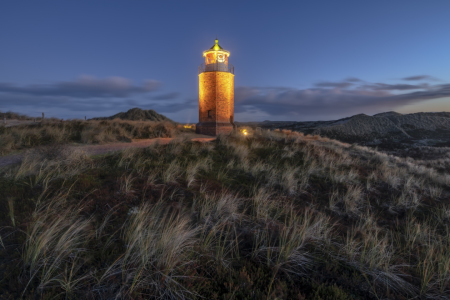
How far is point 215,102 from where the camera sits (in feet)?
65.5

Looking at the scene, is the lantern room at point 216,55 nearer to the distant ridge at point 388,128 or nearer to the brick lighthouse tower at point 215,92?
the brick lighthouse tower at point 215,92

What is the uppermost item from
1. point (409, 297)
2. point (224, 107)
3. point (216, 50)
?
point (216, 50)

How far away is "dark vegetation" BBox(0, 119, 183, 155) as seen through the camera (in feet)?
31.6

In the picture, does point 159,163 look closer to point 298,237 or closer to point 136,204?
point 136,204

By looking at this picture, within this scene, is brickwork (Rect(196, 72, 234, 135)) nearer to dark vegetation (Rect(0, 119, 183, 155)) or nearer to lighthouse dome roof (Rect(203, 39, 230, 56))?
lighthouse dome roof (Rect(203, 39, 230, 56))

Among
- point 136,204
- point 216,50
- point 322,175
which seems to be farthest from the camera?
point 216,50

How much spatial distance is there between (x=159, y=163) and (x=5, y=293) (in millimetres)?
5415

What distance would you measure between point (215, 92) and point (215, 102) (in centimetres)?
88

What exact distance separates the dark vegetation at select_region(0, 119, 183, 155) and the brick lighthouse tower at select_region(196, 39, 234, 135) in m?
4.13

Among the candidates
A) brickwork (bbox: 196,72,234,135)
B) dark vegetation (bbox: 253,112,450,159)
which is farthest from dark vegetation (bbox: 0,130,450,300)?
dark vegetation (bbox: 253,112,450,159)

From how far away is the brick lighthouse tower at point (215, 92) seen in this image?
19734 mm

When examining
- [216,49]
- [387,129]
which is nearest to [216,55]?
[216,49]

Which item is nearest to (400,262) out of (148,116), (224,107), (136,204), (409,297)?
(409,297)

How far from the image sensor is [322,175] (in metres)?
9.08
